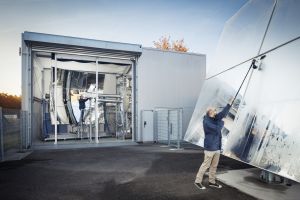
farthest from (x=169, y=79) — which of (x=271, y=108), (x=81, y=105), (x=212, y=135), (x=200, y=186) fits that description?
(x=271, y=108)

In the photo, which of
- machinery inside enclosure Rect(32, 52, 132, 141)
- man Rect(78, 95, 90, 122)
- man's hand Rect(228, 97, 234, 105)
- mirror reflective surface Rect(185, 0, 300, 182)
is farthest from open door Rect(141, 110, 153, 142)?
man's hand Rect(228, 97, 234, 105)

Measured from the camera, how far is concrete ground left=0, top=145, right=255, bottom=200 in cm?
478

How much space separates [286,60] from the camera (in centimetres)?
475

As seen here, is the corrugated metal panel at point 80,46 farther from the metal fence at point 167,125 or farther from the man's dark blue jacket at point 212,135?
the man's dark blue jacket at point 212,135

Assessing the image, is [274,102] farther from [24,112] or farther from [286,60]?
[24,112]

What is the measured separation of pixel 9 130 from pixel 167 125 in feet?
23.1

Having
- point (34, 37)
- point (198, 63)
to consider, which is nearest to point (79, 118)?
point (34, 37)

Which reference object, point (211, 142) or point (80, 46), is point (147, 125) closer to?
point (80, 46)

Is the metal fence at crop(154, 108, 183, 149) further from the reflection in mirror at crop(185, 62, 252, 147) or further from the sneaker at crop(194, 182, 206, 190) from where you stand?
the sneaker at crop(194, 182, 206, 190)

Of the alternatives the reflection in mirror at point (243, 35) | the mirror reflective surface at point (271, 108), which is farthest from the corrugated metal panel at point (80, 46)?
the mirror reflective surface at point (271, 108)

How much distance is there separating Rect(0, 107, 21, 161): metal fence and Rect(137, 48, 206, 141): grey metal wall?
5.80 m

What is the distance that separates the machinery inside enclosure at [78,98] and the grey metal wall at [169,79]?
133cm

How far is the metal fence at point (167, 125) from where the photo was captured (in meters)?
12.0

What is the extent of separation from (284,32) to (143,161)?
5398mm
